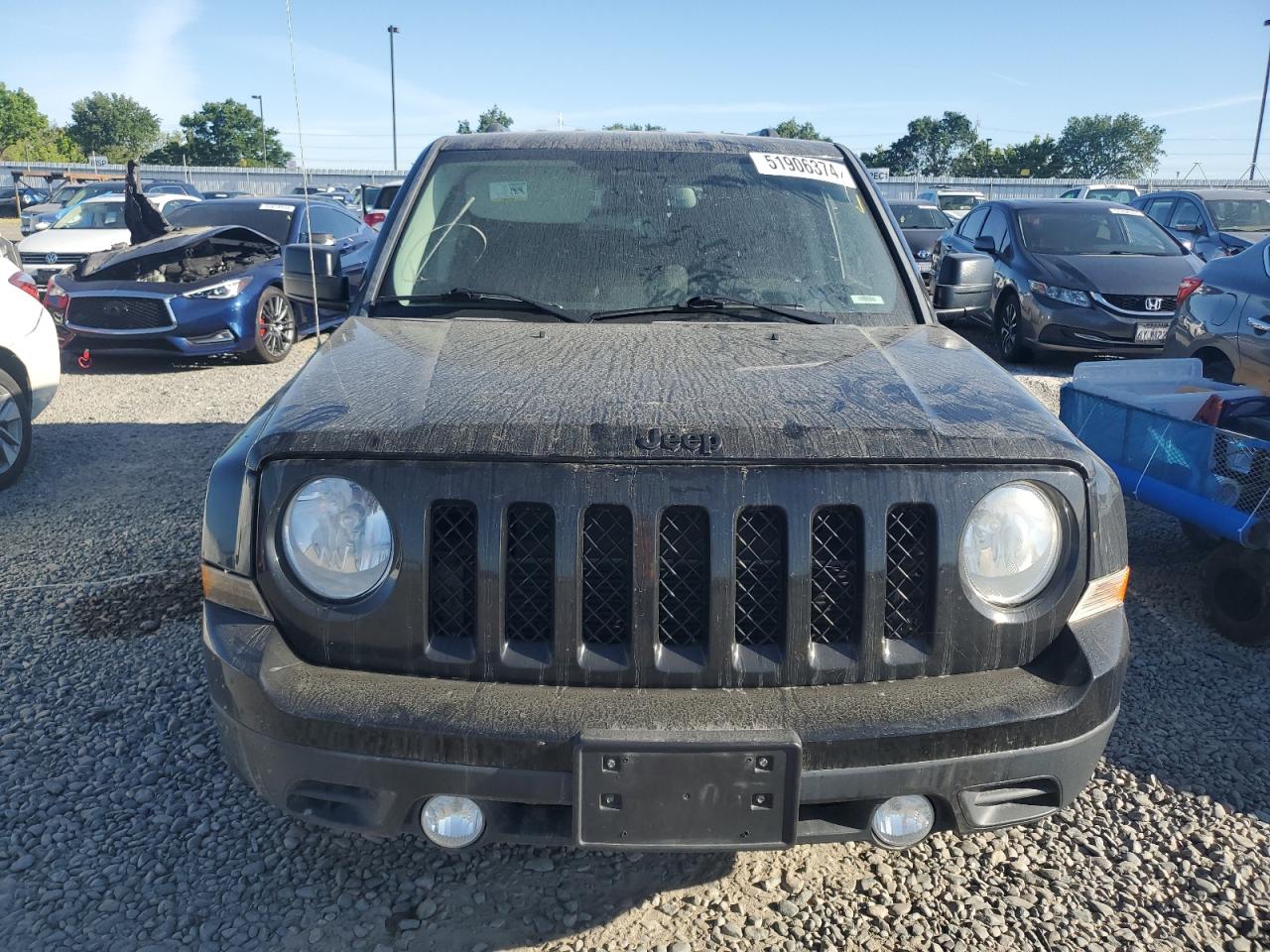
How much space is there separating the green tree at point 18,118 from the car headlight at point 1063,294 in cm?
7991

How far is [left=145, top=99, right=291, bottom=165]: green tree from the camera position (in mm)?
72375

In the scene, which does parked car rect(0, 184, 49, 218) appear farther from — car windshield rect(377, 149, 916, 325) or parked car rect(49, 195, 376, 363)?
car windshield rect(377, 149, 916, 325)

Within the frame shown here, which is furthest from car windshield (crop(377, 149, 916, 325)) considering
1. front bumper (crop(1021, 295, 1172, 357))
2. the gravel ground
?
front bumper (crop(1021, 295, 1172, 357))

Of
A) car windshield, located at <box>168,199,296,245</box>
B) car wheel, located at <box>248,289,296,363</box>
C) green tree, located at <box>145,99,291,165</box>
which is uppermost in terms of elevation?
green tree, located at <box>145,99,291,165</box>

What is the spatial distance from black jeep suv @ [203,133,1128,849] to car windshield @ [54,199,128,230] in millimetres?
14390

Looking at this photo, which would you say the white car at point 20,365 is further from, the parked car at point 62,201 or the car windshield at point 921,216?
the car windshield at point 921,216

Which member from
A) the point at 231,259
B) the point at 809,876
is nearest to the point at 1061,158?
the point at 231,259

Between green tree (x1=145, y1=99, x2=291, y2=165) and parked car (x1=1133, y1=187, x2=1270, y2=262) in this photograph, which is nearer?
parked car (x1=1133, y1=187, x2=1270, y2=262)

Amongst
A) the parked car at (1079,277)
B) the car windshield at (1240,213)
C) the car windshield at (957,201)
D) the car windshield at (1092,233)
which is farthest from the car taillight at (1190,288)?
the car windshield at (957,201)

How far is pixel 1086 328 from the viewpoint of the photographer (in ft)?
31.1

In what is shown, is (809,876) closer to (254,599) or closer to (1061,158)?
(254,599)

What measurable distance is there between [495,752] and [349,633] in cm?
40

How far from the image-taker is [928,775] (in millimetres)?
1928

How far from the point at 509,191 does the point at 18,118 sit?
8863 centimetres
